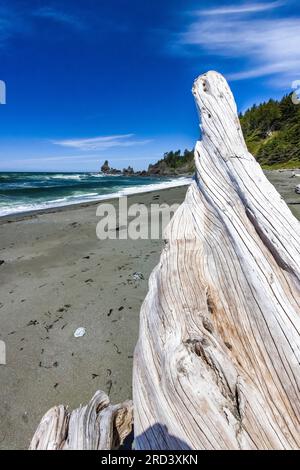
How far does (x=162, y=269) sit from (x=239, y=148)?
123 cm

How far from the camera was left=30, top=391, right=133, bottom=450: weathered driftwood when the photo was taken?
186 centimetres

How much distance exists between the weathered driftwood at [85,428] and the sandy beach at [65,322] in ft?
3.21

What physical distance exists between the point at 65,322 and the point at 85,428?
2.80m

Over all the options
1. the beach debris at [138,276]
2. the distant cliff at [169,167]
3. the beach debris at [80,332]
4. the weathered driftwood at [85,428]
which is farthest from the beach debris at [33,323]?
the distant cliff at [169,167]

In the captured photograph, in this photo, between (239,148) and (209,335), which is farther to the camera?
(239,148)

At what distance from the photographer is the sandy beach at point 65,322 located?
3.22 meters

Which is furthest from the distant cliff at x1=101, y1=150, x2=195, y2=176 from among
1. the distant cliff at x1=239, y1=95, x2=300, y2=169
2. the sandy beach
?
the sandy beach

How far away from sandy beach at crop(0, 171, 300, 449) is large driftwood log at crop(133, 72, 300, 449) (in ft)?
5.16

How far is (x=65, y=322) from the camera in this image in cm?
459

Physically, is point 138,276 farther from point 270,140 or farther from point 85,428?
point 270,140

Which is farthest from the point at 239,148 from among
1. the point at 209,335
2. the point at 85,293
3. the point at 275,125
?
the point at 275,125
